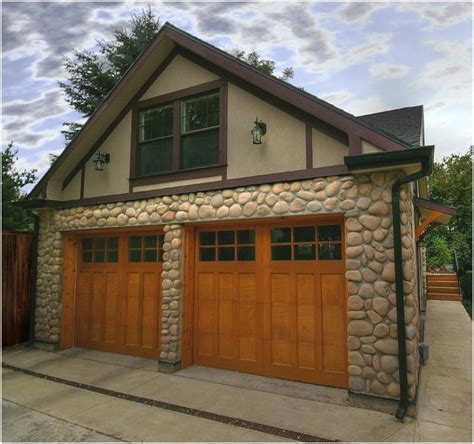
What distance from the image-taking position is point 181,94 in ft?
20.2

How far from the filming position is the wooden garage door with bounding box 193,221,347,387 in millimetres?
4762

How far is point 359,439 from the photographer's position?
3.41 metres

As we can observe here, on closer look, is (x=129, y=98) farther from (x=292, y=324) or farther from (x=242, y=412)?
(x=242, y=412)

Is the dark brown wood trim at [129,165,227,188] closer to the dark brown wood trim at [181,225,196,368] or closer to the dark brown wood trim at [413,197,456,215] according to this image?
the dark brown wood trim at [181,225,196,368]

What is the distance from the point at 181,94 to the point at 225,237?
2.71 meters

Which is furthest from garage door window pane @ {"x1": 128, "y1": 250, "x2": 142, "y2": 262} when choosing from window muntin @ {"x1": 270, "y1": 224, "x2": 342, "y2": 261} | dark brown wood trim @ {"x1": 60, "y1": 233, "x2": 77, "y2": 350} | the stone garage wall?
window muntin @ {"x1": 270, "y1": 224, "x2": 342, "y2": 261}

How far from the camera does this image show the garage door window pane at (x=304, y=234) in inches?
197

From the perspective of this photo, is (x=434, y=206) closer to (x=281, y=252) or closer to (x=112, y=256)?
(x=281, y=252)

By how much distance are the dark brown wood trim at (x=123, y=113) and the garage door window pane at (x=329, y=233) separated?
4.17 m

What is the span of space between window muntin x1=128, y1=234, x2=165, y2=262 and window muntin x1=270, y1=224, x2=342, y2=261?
7.48ft

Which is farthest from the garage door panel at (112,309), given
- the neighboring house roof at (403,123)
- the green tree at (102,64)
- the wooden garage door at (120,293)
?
the green tree at (102,64)

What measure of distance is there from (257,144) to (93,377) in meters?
4.48

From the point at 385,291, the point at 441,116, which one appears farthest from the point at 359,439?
the point at 441,116

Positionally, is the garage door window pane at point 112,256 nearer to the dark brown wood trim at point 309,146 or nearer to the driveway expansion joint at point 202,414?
the driveway expansion joint at point 202,414
